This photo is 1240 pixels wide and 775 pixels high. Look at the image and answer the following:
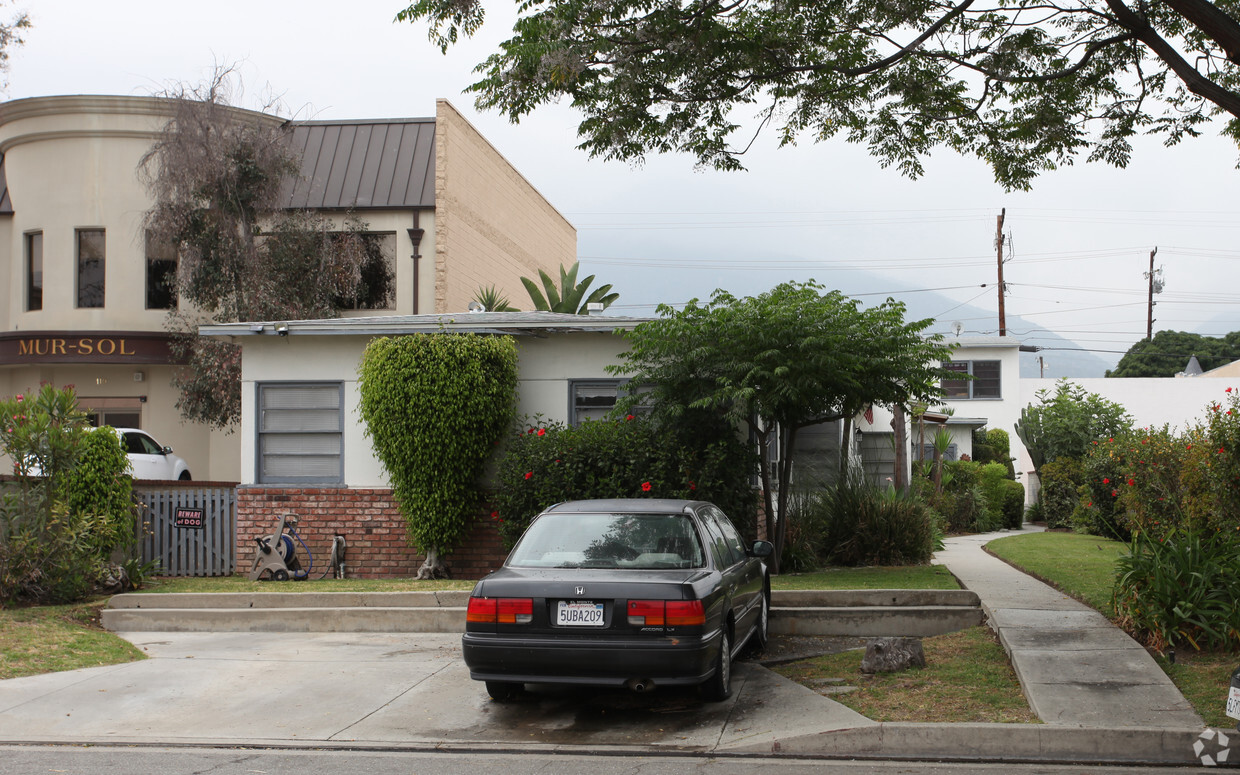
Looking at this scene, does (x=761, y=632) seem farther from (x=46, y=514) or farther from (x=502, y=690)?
(x=46, y=514)

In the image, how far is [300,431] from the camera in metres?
15.1

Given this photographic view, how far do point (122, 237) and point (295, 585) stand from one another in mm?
14371

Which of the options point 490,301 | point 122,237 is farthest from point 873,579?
point 122,237

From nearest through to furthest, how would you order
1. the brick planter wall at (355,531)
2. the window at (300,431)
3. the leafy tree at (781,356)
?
the leafy tree at (781,356) → the brick planter wall at (355,531) → the window at (300,431)

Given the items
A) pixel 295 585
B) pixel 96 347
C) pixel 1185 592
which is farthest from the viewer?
pixel 96 347

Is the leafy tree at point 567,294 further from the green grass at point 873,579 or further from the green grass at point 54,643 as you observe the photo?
the green grass at point 54,643

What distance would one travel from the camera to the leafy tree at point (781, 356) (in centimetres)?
1233

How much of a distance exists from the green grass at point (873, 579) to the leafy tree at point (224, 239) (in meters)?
13.8

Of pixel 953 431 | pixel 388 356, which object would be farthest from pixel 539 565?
pixel 953 431

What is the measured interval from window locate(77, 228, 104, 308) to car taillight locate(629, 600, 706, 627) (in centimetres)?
2122

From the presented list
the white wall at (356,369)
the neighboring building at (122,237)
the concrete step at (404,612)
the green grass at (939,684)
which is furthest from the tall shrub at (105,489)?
the neighboring building at (122,237)

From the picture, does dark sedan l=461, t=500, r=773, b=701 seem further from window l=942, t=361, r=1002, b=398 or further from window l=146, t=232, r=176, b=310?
window l=942, t=361, r=1002, b=398

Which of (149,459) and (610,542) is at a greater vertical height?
(149,459)

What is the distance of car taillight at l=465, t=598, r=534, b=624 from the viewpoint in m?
7.23
